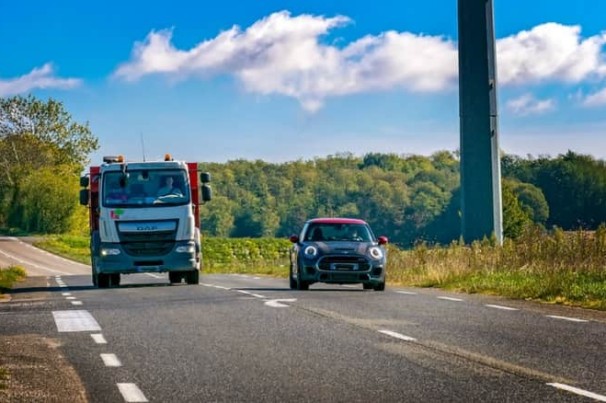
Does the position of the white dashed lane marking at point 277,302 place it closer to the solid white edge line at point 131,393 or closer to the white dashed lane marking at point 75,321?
the white dashed lane marking at point 75,321

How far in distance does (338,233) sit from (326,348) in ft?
47.1

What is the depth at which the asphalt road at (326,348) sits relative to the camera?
33.5ft

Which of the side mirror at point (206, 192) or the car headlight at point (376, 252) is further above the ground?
the side mirror at point (206, 192)

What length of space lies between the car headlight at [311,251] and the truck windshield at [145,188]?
4.65 meters

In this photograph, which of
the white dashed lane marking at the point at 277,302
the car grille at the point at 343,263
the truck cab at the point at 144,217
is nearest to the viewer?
the white dashed lane marking at the point at 277,302

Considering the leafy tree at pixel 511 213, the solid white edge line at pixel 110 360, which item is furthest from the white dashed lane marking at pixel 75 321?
the leafy tree at pixel 511 213

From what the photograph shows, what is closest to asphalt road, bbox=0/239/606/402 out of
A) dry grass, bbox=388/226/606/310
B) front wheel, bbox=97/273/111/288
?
dry grass, bbox=388/226/606/310

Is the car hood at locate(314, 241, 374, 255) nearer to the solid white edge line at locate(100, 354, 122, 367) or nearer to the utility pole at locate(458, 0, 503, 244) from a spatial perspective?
the utility pole at locate(458, 0, 503, 244)

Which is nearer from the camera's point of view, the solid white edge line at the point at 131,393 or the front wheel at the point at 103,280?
the solid white edge line at the point at 131,393

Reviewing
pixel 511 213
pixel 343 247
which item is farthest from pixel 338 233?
pixel 511 213

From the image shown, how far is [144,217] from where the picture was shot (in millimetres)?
30203

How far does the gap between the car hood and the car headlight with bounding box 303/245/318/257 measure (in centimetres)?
11

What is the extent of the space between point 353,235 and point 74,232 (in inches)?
4456

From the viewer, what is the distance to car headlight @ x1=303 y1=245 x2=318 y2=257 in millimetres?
26812
